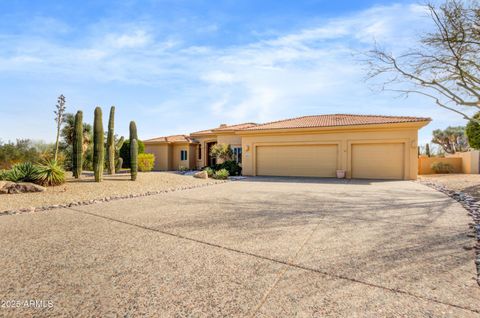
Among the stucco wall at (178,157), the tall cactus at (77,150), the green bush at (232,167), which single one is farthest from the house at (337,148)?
the tall cactus at (77,150)

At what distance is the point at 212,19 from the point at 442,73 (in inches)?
453

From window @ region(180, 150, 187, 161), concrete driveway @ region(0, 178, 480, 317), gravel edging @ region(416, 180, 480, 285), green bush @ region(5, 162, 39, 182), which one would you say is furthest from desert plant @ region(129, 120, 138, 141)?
gravel edging @ region(416, 180, 480, 285)

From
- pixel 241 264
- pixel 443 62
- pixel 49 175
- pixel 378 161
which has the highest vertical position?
pixel 443 62

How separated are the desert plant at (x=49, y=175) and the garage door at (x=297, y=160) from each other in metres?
12.5

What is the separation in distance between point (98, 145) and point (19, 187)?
347 cm

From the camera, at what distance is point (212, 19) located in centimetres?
1082

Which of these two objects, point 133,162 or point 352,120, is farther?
point 352,120

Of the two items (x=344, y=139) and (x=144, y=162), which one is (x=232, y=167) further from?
(x=344, y=139)

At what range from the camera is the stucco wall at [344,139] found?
599 inches

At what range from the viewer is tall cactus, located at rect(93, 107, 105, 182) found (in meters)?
11.8

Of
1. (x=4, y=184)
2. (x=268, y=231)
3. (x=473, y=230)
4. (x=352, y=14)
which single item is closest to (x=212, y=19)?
(x=352, y=14)

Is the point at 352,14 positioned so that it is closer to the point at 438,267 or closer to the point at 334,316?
the point at 438,267

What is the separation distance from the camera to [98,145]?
12.0 m

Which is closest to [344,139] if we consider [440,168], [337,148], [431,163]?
[337,148]
